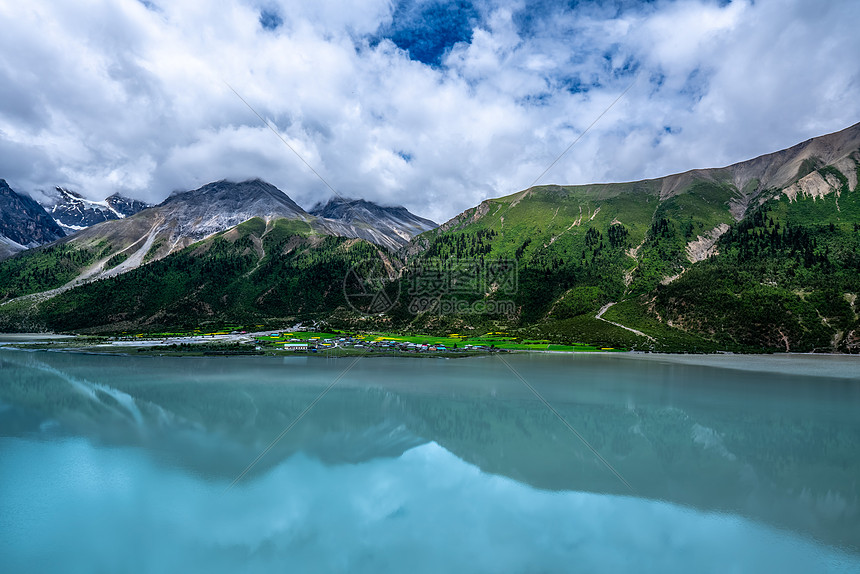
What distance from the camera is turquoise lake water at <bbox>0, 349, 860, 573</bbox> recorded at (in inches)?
635

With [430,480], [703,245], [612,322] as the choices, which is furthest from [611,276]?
[430,480]

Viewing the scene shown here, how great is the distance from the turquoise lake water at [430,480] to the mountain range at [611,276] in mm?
53393

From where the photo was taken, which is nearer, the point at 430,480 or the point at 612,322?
the point at 430,480

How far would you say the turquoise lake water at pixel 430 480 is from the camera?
16141 millimetres

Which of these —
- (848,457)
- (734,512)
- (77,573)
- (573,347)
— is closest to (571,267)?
(573,347)

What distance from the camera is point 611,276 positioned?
422ft

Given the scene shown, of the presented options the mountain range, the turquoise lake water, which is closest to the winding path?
the mountain range

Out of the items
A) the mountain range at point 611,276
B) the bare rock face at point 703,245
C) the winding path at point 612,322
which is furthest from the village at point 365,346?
the bare rock face at point 703,245

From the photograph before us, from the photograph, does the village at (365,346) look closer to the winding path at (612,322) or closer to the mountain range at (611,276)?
the mountain range at (611,276)

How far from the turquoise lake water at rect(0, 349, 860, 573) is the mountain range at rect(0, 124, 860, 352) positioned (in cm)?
5339

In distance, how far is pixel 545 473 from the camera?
23.3 meters

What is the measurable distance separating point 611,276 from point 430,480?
119907 millimetres

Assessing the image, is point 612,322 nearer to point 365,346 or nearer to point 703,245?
point 365,346

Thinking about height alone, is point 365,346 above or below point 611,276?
below
